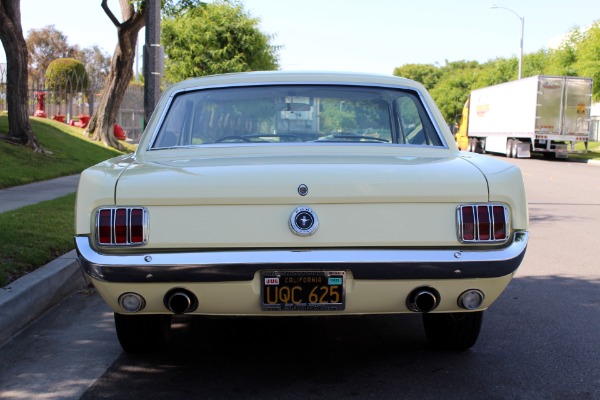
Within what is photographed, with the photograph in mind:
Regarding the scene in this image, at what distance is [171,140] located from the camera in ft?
16.2

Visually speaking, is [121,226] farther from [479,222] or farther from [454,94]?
[454,94]

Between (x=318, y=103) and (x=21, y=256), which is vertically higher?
(x=318, y=103)

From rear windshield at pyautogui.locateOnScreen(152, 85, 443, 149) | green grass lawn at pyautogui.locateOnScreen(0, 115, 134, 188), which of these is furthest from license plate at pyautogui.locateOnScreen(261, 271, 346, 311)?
green grass lawn at pyautogui.locateOnScreen(0, 115, 134, 188)

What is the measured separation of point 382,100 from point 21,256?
3.34 m

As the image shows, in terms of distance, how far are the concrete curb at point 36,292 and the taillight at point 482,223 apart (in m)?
2.98

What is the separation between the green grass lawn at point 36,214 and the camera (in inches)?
257

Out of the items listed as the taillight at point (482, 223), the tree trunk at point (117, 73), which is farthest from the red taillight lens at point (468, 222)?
the tree trunk at point (117, 73)

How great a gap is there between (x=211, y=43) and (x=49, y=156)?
19334 millimetres

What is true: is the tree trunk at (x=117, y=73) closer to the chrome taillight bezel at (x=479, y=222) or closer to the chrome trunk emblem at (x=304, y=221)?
the chrome trunk emblem at (x=304, y=221)

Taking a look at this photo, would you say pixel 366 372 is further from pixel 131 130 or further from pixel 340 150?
pixel 131 130

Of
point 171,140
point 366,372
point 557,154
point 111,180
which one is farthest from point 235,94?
point 557,154

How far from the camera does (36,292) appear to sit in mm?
5703

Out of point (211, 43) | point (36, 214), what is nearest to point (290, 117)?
point (36, 214)

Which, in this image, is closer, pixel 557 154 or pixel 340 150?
pixel 340 150
